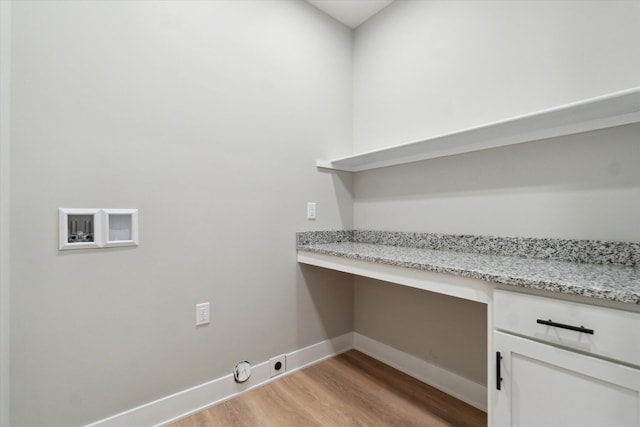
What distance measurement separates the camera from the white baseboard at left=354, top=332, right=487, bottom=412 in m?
1.53

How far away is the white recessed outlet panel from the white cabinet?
158 cm

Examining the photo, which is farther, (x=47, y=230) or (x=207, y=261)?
(x=207, y=261)

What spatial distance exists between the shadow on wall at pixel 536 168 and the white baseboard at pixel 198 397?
1301mm

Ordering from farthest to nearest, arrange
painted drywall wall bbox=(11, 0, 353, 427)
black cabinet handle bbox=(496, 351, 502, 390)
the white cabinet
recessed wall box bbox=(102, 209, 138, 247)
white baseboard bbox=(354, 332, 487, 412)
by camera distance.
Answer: white baseboard bbox=(354, 332, 487, 412) → recessed wall box bbox=(102, 209, 138, 247) → painted drywall wall bbox=(11, 0, 353, 427) → black cabinet handle bbox=(496, 351, 502, 390) → the white cabinet

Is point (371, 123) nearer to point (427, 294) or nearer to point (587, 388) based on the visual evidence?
point (427, 294)

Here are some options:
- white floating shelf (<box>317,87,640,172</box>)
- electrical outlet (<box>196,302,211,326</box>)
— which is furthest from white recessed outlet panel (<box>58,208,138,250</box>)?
white floating shelf (<box>317,87,640,172</box>)

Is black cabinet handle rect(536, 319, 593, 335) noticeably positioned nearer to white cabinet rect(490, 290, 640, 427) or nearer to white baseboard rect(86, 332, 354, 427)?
white cabinet rect(490, 290, 640, 427)

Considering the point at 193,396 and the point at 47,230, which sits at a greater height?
the point at 47,230

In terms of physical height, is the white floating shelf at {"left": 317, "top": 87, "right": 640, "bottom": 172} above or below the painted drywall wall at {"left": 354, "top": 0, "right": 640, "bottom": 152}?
below

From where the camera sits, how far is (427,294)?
178 cm

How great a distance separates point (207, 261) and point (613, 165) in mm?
1933

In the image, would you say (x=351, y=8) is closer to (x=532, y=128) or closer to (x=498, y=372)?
(x=532, y=128)

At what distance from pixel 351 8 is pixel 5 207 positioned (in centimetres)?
228

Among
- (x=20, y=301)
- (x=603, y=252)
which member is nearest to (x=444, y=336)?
(x=603, y=252)
